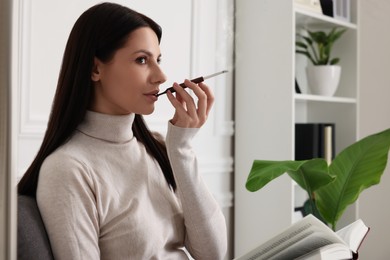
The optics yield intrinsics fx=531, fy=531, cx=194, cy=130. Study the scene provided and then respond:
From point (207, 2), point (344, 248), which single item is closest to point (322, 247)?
point (344, 248)

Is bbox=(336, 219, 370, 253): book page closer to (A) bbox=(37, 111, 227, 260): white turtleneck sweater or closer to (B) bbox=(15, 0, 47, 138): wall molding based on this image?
(A) bbox=(37, 111, 227, 260): white turtleneck sweater

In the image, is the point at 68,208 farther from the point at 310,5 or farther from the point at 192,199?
the point at 310,5

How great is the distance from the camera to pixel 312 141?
2502mm

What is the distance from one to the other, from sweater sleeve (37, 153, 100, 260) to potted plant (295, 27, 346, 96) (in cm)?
177

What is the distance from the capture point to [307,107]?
2.88 metres

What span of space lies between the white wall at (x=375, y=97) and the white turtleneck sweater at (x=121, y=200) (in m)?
1.74

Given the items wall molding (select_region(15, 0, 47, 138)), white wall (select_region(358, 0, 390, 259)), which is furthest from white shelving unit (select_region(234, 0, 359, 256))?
wall molding (select_region(15, 0, 47, 138))

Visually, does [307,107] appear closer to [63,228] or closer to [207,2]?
[207,2]

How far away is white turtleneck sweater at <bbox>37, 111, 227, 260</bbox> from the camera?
3.21 feet

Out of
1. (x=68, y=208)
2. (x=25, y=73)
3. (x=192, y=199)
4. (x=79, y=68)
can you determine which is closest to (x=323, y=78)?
(x=25, y=73)

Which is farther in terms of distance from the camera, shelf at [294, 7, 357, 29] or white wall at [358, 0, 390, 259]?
white wall at [358, 0, 390, 259]

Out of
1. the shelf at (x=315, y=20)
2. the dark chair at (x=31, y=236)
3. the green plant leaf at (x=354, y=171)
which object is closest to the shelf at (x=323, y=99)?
the shelf at (x=315, y=20)

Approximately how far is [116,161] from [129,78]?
0.58 ft

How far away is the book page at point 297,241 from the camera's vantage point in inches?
36.8
